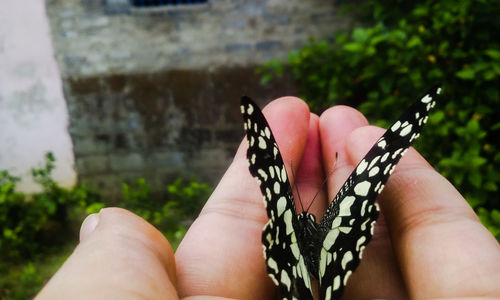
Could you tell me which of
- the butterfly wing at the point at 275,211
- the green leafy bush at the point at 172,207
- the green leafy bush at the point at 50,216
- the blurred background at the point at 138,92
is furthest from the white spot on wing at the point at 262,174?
the green leafy bush at the point at 172,207

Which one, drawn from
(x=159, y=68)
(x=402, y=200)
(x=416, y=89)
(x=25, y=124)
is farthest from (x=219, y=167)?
(x=402, y=200)

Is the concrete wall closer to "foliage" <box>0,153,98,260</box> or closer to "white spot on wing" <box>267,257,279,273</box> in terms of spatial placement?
"foliage" <box>0,153,98,260</box>

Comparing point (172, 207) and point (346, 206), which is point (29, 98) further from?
point (346, 206)

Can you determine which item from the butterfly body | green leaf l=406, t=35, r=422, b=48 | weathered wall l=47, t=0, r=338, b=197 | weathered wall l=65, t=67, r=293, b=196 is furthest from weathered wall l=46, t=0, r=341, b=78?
the butterfly body

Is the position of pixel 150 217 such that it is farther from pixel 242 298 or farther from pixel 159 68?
pixel 242 298

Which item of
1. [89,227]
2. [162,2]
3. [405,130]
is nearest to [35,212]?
[162,2]
